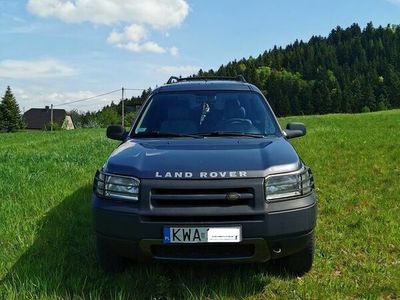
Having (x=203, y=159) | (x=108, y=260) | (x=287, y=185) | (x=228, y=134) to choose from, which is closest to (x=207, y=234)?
(x=203, y=159)

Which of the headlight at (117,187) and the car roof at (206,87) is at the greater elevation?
the car roof at (206,87)

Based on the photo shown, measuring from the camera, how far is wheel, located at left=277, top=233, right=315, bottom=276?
13.7ft

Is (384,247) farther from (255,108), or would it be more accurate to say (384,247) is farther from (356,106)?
(356,106)

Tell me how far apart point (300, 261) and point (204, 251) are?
997 mm

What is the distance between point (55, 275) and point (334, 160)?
322 inches

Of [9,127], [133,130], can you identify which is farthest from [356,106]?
[133,130]

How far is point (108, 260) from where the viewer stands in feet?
13.8

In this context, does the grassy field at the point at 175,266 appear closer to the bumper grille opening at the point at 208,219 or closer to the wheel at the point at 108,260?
the wheel at the point at 108,260

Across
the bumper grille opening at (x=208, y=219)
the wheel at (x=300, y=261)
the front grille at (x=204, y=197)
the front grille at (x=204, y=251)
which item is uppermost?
the front grille at (x=204, y=197)

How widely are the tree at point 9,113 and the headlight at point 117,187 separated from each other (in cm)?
9323

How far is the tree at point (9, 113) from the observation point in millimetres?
90812

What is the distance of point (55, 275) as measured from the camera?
13.7ft

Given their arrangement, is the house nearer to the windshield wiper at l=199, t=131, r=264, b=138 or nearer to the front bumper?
the windshield wiper at l=199, t=131, r=264, b=138

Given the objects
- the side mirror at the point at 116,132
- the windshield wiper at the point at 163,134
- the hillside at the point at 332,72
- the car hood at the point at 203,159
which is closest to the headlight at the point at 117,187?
the car hood at the point at 203,159
